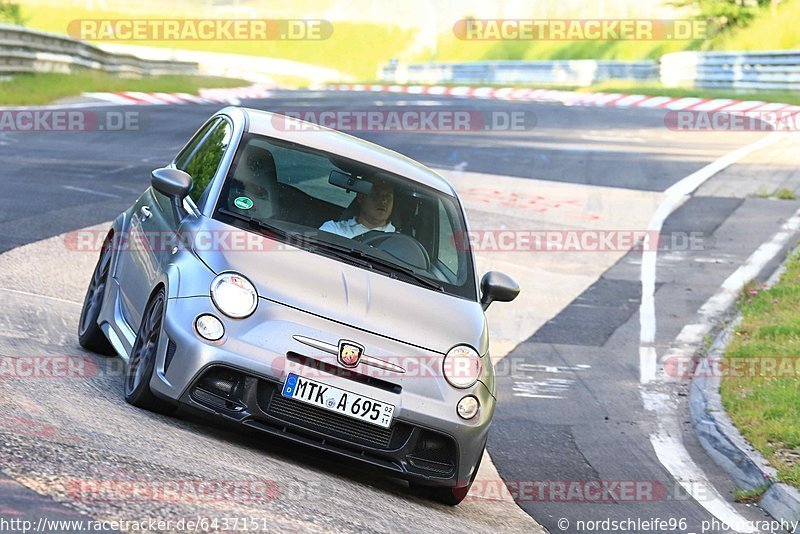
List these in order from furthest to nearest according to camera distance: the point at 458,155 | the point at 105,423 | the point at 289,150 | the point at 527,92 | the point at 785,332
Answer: the point at 527,92
the point at 458,155
the point at 785,332
the point at 289,150
the point at 105,423

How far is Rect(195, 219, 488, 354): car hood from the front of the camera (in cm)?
620

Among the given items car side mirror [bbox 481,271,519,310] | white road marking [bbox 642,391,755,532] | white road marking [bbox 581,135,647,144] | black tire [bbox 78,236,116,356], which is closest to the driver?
car side mirror [bbox 481,271,519,310]

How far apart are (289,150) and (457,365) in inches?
70.4

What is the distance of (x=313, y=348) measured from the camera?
603 cm

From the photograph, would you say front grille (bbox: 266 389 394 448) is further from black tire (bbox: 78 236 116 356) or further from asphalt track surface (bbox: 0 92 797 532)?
black tire (bbox: 78 236 116 356)

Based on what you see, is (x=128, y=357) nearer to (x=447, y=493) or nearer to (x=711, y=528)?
(x=447, y=493)

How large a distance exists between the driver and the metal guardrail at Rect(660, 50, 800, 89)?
26.9 metres

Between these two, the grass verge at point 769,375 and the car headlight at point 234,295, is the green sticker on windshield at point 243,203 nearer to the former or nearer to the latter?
the car headlight at point 234,295

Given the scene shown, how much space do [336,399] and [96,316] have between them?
2.45m

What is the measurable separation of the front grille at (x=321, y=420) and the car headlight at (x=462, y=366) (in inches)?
17.5

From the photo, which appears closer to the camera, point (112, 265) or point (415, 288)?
point (415, 288)

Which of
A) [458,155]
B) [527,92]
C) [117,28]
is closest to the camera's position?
[458,155]

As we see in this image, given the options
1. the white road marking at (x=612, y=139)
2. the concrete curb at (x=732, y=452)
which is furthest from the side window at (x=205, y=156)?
the white road marking at (x=612, y=139)

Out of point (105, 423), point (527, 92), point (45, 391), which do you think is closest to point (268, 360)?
point (105, 423)
